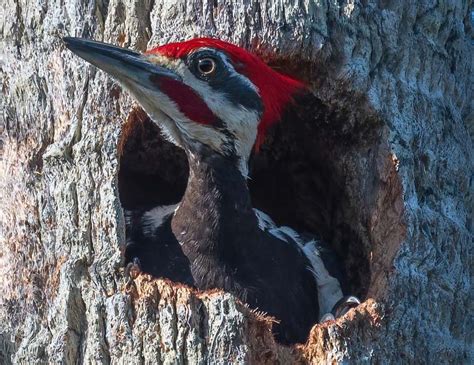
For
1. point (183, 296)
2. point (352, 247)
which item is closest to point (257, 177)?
point (352, 247)

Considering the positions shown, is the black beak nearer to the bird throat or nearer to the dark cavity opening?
the dark cavity opening

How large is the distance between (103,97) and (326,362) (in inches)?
51.8

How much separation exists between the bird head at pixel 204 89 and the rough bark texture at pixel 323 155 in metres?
0.14

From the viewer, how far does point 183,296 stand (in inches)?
142

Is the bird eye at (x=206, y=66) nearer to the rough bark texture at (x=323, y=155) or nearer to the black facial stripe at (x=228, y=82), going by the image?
the black facial stripe at (x=228, y=82)

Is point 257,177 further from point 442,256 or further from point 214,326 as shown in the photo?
point 214,326

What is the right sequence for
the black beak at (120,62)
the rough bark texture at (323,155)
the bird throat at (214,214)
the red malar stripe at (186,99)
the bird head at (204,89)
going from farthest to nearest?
the bird throat at (214,214), the red malar stripe at (186,99), the bird head at (204,89), the black beak at (120,62), the rough bark texture at (323,155)

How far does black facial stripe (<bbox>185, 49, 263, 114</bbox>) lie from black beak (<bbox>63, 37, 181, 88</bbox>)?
10 centimetres

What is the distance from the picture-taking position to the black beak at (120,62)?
149 inches

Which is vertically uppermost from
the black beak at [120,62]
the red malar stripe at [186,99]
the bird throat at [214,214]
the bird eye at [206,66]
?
the bird eye at [206,66]

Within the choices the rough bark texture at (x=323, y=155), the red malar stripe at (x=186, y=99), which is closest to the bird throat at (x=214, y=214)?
the red malar stripe at (x=186, y=99)

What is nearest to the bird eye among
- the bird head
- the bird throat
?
the bird head

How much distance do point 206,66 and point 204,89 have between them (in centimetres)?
10

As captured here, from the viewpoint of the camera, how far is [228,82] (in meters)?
4.21
